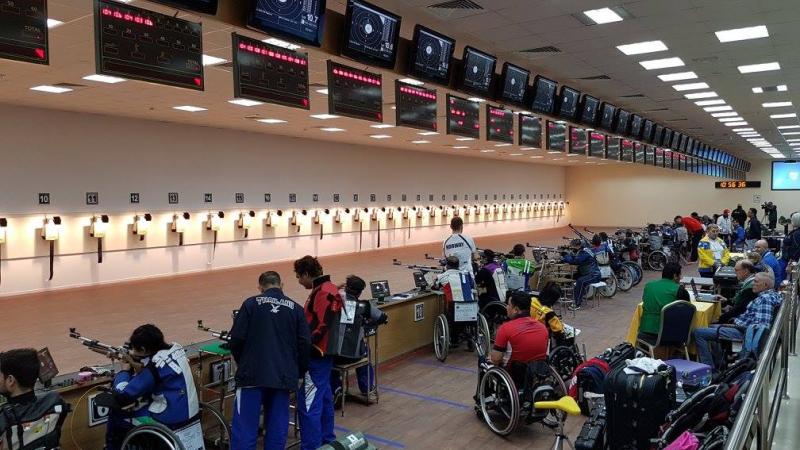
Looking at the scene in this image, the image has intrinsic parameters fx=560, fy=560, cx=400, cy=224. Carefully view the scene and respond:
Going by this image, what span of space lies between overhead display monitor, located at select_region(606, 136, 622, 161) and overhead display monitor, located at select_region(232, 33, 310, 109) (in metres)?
9.47

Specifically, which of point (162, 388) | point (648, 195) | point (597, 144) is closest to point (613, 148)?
point (597, 144)

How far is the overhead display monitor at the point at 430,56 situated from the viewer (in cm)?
532

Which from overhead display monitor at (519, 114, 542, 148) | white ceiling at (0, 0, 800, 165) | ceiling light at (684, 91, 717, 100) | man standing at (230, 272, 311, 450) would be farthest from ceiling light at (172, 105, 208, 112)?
ceiling light at (684, 91, 717, 100)

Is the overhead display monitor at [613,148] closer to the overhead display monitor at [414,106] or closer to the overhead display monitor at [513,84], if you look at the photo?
the overhead display monitor at [513,84]

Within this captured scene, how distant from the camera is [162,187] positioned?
13578mm

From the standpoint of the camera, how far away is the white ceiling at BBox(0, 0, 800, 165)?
561 cm

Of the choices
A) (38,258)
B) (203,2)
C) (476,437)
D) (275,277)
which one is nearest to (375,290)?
(476,437)

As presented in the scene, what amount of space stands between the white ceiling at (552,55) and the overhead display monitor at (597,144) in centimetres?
82

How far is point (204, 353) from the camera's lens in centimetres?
412

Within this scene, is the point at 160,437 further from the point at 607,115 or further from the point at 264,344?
the point at 607,115

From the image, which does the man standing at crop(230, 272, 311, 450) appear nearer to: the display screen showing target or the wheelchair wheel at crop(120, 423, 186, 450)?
the wheelchair wheel at crop(120, 423, 186, 450)

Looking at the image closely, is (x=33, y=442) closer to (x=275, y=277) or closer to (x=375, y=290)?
(x=275, y=277)

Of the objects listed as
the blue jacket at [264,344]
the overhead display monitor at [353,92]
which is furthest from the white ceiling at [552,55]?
the blue jacket at [264,344]

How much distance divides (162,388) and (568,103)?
23.5ft
